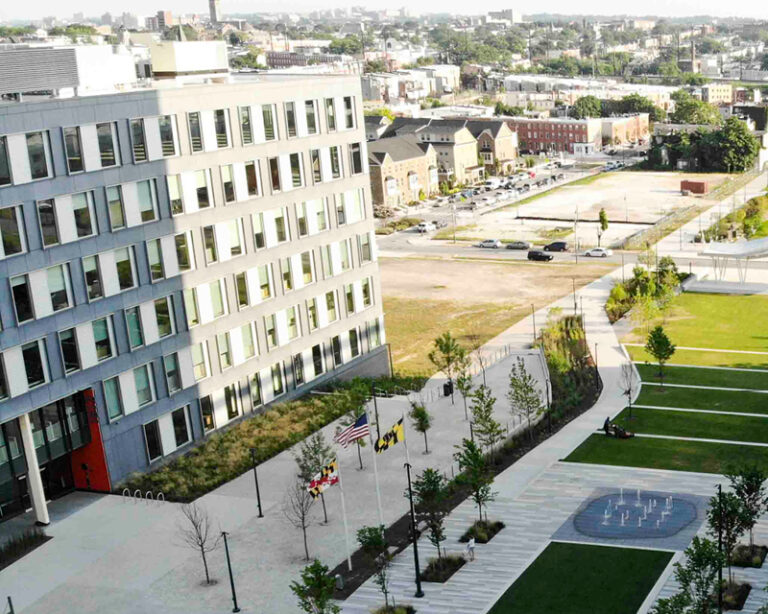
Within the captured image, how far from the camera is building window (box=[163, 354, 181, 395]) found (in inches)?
2229

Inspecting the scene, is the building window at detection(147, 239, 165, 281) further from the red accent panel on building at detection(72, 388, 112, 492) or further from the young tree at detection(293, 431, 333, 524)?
the young tree at detection(293, 431, 333, 524)

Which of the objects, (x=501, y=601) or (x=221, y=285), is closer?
(x=501, y=601)

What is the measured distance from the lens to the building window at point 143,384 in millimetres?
55031

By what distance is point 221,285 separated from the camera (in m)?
59.4

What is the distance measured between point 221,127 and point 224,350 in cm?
1278

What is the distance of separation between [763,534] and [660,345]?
2428 cm

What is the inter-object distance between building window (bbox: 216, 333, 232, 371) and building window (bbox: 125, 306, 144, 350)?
5.65 m

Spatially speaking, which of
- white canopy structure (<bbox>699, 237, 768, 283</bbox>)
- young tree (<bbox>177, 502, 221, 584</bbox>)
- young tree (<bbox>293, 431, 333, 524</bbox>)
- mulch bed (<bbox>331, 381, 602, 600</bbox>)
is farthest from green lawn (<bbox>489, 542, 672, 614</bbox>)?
white canopy structure (<bbox>699, 237, 768, 283</bbox>)

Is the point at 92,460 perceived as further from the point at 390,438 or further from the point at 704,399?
the point at 704,399

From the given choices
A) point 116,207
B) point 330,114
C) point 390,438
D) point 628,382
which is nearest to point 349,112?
point 330,114

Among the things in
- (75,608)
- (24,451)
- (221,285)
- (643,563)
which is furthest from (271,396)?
(643,563)

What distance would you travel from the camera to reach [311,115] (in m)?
64.2

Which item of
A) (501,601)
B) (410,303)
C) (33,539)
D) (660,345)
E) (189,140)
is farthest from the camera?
(410,303)

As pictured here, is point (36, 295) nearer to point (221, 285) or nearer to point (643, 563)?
point (221, 285)
